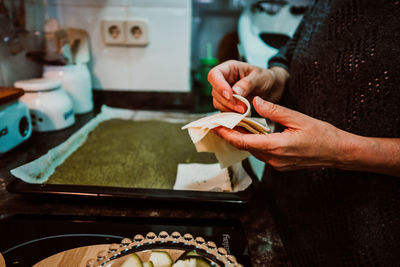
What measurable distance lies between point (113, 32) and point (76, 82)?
32 cm

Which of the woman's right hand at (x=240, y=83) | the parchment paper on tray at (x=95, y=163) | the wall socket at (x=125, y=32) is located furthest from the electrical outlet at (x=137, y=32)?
the woman's right hand at (x=240, y=83)

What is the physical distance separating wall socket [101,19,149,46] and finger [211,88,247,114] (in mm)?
793

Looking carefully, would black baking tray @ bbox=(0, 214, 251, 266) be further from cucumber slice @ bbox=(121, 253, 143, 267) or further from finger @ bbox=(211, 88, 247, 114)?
finger @ bbox=(211, 88, 247, 114)

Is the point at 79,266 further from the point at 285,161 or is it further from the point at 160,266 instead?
the point at 285,161

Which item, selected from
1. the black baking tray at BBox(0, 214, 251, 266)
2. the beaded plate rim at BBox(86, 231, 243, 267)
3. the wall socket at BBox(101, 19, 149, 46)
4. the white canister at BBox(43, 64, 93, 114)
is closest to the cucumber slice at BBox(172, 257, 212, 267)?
the beaded plate rim at BBox(86, 231, 243, 267)

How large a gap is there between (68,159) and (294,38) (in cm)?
81

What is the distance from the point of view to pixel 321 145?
0.43 meters

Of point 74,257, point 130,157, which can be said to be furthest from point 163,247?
point 130,157

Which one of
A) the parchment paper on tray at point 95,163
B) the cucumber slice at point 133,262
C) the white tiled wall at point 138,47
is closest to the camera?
the cucumber slice at point 133,262

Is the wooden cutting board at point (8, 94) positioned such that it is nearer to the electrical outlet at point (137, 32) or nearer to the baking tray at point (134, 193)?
the baking tray at point (134, 193)

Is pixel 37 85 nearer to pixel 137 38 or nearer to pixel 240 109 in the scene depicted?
pixel 137 38

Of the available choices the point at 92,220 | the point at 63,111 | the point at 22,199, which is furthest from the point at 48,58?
the point at 92,220

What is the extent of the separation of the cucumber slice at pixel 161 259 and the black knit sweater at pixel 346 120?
38cm

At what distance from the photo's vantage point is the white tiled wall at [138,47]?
117 cm
